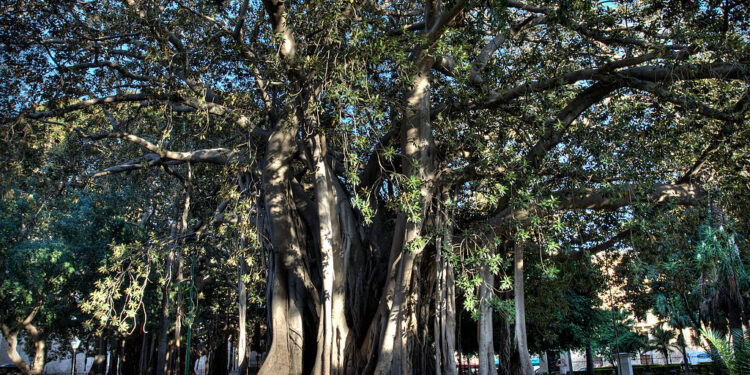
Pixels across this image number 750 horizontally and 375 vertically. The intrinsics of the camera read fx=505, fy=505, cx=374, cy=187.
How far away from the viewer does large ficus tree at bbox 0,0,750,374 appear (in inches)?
235

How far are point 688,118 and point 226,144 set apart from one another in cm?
815

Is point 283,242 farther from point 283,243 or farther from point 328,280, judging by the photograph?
point 328,280

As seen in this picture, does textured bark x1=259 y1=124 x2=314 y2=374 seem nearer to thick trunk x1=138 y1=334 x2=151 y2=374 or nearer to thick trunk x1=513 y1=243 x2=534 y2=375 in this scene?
thick trunk x1=513 y1=243 x2=534 y2=375

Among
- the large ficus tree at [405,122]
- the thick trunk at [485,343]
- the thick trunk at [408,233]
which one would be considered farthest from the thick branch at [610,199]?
the thick trunk at [408,233]

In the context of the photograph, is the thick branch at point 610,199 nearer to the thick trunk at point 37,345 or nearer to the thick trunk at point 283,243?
the thick trunk at point 283,243

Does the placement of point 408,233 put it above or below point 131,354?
above

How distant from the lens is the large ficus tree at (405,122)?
597 centimetres

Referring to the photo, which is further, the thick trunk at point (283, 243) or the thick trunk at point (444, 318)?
the thick trunk at point (283, 243)

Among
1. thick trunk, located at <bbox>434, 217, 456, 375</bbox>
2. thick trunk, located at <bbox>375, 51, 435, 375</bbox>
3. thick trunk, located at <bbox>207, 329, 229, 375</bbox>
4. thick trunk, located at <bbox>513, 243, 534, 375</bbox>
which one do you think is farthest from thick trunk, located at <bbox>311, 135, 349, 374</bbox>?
thick trunk, located at <bbox>207, 329, 229, 375</bbox>

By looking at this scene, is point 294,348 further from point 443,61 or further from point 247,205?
point 443,61

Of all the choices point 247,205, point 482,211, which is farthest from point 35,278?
point 482,211

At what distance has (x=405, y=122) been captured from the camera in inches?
266

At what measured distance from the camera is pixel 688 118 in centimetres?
626

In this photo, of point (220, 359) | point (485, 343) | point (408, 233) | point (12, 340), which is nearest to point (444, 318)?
point (485, 343)
